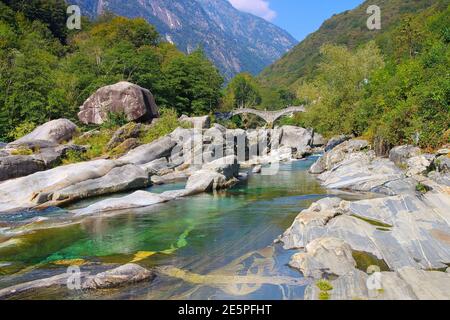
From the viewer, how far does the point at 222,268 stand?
12.1m

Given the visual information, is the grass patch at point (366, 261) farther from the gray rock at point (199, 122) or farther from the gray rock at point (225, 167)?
the gray rock at point (199, 122)

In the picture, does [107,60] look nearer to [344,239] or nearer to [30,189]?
[30,189]

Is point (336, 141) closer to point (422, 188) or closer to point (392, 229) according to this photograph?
point (422, 188)

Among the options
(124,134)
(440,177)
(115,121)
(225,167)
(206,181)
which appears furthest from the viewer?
(115,121)

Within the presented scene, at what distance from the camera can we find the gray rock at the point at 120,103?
155 feet

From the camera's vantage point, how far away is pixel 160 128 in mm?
43625

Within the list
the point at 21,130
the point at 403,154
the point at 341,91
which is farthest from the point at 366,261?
the point at 21,130

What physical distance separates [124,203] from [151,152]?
593 inches

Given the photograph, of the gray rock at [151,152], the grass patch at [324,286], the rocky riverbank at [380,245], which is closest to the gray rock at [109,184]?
the gray rock at [151,152]

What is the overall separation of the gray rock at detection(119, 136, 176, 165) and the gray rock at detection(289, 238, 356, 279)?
24853mm

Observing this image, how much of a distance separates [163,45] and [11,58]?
4597 cm

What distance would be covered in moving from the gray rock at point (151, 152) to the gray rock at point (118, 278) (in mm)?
24117

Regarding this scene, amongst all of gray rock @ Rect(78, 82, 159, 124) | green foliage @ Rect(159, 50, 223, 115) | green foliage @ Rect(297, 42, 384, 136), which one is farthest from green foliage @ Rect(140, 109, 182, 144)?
green foliage @ Rect(159, 50, 223, 115)

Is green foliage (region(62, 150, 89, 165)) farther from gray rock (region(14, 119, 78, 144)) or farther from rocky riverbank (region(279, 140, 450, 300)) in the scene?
rocky riverbank (region(279, 140, 450, 300))
